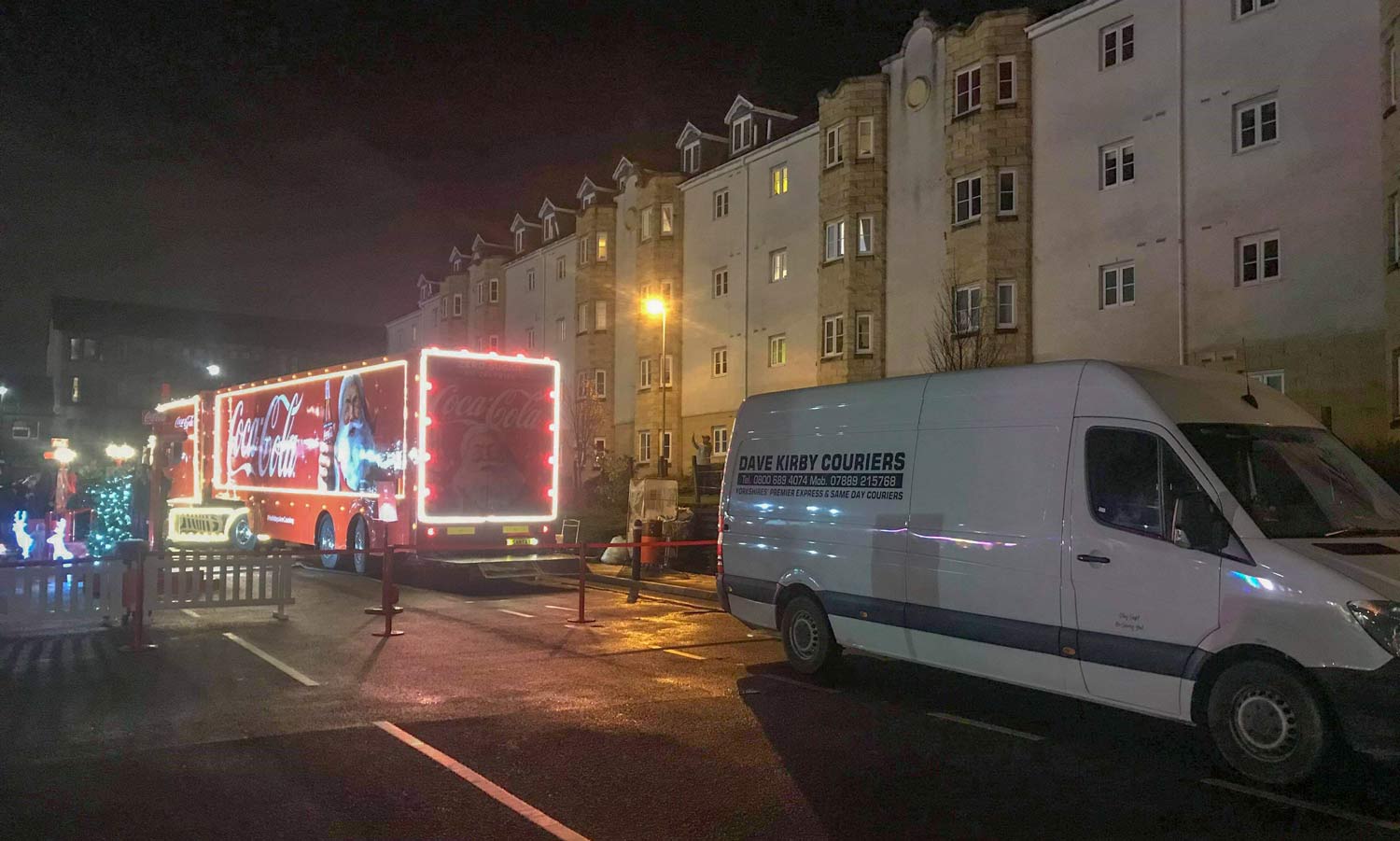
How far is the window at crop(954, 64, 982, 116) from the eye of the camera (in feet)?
80.7

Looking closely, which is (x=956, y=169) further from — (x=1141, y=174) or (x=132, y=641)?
(x=132, y=641)

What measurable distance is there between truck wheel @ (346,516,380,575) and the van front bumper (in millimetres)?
14170

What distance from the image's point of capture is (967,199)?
25.0 m

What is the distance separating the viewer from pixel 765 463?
10539mm

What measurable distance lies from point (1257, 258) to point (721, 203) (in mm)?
18018

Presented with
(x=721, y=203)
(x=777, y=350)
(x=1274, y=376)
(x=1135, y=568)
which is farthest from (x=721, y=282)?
(x=1135, y=568)

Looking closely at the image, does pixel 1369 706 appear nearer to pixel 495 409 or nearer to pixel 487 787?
pixel 487 787

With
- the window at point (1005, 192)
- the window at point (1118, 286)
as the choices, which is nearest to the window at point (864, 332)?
the window at point (1005, 192)

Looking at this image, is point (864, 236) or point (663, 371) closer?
point (864, 236)

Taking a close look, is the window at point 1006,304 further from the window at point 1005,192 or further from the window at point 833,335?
the window at point 833,335

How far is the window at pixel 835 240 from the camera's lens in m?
28.3

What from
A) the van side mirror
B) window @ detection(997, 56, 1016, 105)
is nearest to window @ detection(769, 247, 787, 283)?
window @ detection(997, 56, 1016, 105)

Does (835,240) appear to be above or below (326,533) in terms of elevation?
above

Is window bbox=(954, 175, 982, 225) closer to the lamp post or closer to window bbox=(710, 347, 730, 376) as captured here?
the lamp post
